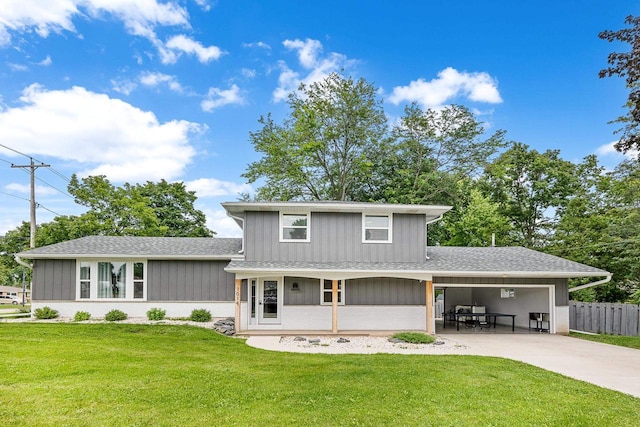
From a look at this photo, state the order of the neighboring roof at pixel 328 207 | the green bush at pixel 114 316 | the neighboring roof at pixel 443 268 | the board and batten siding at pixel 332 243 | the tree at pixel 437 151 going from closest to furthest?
the neighboring roof at pixel 443 268, the neighboring roof at pixel 328 207, the board and batten siding at pixel 332 243, the green bush at pixel 114 316, the tree at pixel 437 151

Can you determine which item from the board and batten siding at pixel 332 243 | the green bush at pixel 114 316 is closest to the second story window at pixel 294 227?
the board and batten siding at pixel 332 243

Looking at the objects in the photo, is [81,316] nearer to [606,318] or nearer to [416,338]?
[416,338]

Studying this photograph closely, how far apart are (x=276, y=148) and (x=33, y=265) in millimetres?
16229

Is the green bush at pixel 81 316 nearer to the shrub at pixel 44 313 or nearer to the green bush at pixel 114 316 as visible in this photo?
the green bush at pixel 114 316

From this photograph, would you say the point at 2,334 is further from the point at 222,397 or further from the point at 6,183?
the point at 6,183

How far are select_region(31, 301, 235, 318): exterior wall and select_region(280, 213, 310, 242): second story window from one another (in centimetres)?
381

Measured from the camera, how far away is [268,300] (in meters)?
14.4

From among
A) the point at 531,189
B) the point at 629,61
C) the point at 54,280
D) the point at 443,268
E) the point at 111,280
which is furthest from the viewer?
the point at 531,189

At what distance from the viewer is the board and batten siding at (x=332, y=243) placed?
1445 centimetres

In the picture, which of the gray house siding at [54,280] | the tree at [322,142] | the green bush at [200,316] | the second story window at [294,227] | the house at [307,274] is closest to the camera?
the house at [307,274]

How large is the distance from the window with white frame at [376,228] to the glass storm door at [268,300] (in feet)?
11.8

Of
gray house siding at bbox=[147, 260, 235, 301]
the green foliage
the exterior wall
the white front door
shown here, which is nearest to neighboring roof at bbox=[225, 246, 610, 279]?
the white front door

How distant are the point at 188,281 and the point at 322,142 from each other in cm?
1553

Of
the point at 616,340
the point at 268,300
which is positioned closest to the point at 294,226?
the point at 268,300
